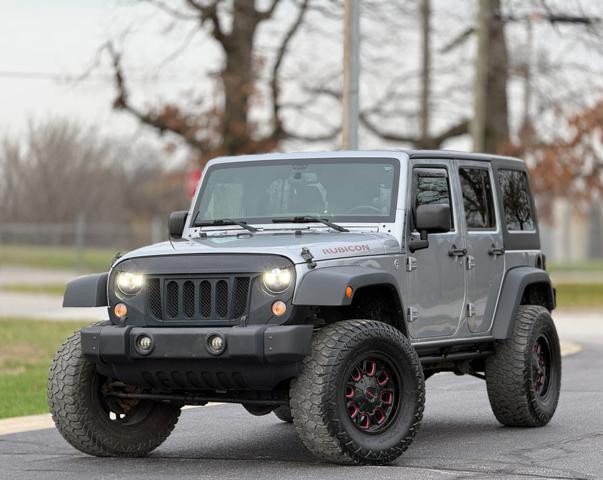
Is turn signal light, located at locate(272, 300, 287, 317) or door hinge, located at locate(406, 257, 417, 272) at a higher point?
door hinge, located at locate(406, 257, 417, 272)

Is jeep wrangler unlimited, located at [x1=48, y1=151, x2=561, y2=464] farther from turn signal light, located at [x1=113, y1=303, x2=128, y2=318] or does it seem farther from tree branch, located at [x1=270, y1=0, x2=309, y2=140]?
tree branch, located at [x1=270, y1=0, x2=309, y2=140]

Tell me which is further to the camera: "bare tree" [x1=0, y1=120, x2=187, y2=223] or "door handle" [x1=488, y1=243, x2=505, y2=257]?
"bare tree" [x1=0, y1=120, x2=187, y2=223]

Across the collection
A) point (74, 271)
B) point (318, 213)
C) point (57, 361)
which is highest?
point (318, 213)

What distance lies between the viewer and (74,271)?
2004 inches

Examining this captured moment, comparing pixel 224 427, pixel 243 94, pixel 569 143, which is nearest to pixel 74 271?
pixel 243 94

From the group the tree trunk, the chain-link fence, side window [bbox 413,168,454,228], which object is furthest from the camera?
the chain-link fence

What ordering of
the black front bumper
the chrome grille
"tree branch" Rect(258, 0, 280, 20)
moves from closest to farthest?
the black front bumper
the chrome grille
"tree branch" Rect(258, 0, 280, 20)

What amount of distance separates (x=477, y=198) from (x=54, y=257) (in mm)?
46453

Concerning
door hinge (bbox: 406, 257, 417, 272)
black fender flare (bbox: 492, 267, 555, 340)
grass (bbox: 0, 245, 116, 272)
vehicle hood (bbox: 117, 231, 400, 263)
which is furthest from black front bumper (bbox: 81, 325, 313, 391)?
grass (bbox: 0, 245, 116, 272)

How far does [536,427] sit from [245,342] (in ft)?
11.1

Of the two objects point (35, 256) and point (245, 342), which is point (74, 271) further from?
point (245, 342)

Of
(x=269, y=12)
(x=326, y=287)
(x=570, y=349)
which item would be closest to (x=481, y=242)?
(x=326, y=287)

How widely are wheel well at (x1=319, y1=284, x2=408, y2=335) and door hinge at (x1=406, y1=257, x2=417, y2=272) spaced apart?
26 centimetres

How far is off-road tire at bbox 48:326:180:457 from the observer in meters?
9.41
